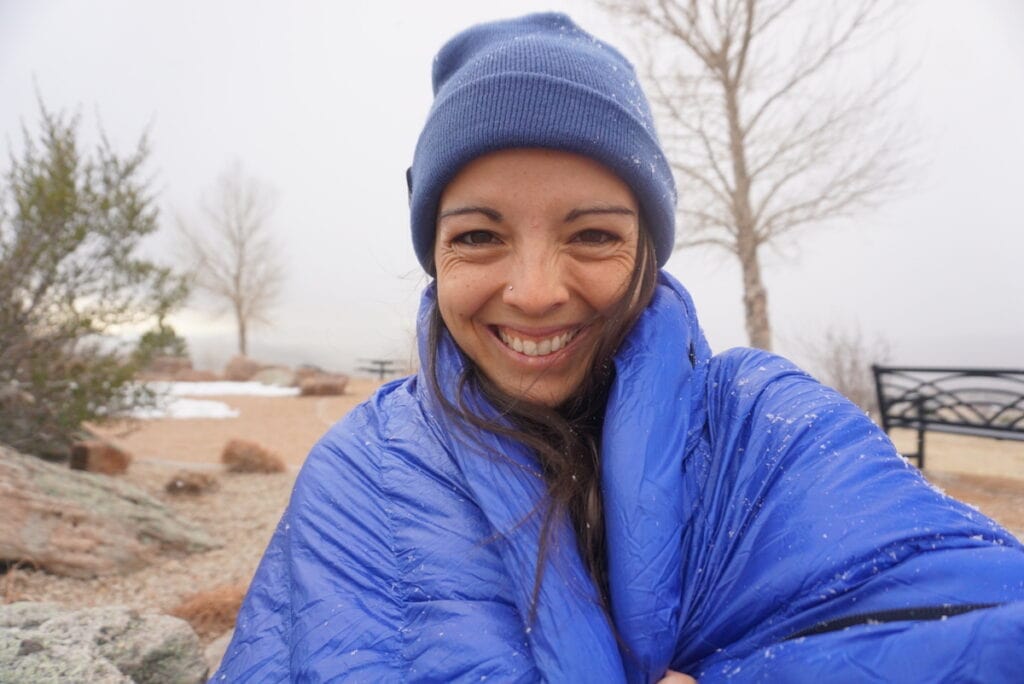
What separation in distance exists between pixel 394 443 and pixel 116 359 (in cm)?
600

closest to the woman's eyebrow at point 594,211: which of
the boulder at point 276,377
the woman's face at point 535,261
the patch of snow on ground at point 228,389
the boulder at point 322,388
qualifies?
the woman's face at point 535,261

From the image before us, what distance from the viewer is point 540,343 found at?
1235 mm

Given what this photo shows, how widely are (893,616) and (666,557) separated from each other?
28 cm

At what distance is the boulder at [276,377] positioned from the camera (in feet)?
64.6

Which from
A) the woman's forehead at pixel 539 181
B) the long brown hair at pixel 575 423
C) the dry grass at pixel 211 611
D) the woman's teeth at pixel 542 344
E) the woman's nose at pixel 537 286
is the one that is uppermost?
the woman's forehead at pixel 539 181

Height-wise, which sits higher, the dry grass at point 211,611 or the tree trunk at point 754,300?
the tree trunk at point 754,300

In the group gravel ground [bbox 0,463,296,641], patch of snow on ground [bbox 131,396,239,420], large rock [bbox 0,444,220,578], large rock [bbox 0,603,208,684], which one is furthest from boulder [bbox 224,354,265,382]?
large rock [bbox 0,603,208,684]

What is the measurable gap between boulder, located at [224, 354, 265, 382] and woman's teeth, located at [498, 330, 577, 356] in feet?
73.1

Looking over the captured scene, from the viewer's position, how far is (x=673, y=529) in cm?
94

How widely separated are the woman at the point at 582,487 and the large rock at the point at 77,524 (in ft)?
10.9

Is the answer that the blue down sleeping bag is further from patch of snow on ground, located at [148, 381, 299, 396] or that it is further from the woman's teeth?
→ patch of snow on ground, located at [148, 381, 299, 396]

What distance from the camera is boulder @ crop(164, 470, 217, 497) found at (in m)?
6.23

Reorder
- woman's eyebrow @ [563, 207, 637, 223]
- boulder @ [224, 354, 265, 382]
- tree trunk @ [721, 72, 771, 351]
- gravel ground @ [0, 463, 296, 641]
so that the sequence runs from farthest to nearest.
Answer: boulder @ [224, 354, 265, 382] → tree trunk @ [721, 72, 771, 351] → gravel ground @ [0, 463, 296, 641] → woman's eyebrow @ [563, 207, 637, 223]

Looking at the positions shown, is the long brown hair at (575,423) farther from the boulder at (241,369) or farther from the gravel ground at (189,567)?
the boulder at (241,369)
